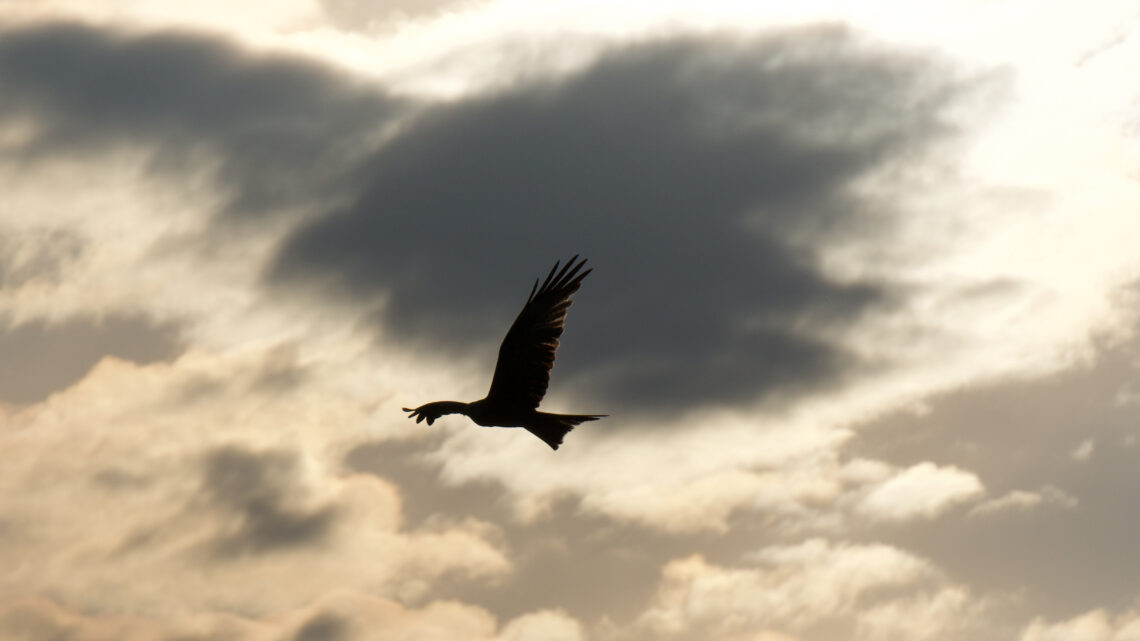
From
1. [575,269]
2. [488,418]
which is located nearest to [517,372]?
[488,418]

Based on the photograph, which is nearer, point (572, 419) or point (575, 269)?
point (572, 419)

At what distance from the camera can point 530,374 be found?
1633cm

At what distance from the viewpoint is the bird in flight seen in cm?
1598

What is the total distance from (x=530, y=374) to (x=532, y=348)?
48 cm

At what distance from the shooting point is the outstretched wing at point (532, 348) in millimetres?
16188

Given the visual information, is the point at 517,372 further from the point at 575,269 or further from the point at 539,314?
the point at 575,269

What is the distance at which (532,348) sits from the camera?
16.4 m

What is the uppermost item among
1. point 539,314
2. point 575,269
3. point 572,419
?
point 575,269

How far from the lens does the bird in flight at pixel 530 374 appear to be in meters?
16.0

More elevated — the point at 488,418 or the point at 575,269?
the point at 575,269

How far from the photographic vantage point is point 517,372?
1627 centimetres

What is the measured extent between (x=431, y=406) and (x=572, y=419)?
2502mm

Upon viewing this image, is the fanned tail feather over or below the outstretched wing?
below

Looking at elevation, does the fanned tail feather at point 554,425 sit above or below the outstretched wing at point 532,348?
below
